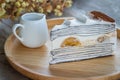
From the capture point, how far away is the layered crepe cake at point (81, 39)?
0.65m

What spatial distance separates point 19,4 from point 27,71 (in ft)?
0.79

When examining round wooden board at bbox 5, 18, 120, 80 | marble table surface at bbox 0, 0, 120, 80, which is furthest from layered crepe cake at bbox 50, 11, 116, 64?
marble table surface at bbox 0, 0, 120, 80

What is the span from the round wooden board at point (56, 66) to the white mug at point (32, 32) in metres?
0.02

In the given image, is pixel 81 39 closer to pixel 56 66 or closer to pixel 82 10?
pixel 56 66

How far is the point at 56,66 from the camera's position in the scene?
0.67 meters

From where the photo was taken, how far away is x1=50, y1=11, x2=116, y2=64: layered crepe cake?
0.65 m

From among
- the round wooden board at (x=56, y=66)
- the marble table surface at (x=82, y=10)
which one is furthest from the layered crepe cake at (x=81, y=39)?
the marble table surface at (x=82, y=10)

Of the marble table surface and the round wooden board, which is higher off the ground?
the marble table surface

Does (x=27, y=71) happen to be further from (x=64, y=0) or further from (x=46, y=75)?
(x=64, y=0)

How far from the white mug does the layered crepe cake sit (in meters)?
0.08

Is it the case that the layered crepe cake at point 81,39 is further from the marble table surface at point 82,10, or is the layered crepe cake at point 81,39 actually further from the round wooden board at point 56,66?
the marble table surface at point 82,10

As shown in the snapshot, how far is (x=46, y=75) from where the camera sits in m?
0.62

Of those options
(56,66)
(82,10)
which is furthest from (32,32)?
(82,10)

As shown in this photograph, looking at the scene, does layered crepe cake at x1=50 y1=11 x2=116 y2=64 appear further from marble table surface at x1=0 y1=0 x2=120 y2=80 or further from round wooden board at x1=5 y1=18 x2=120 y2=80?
marble table surface at x1=0 y1=0 x2=120 y2=80
